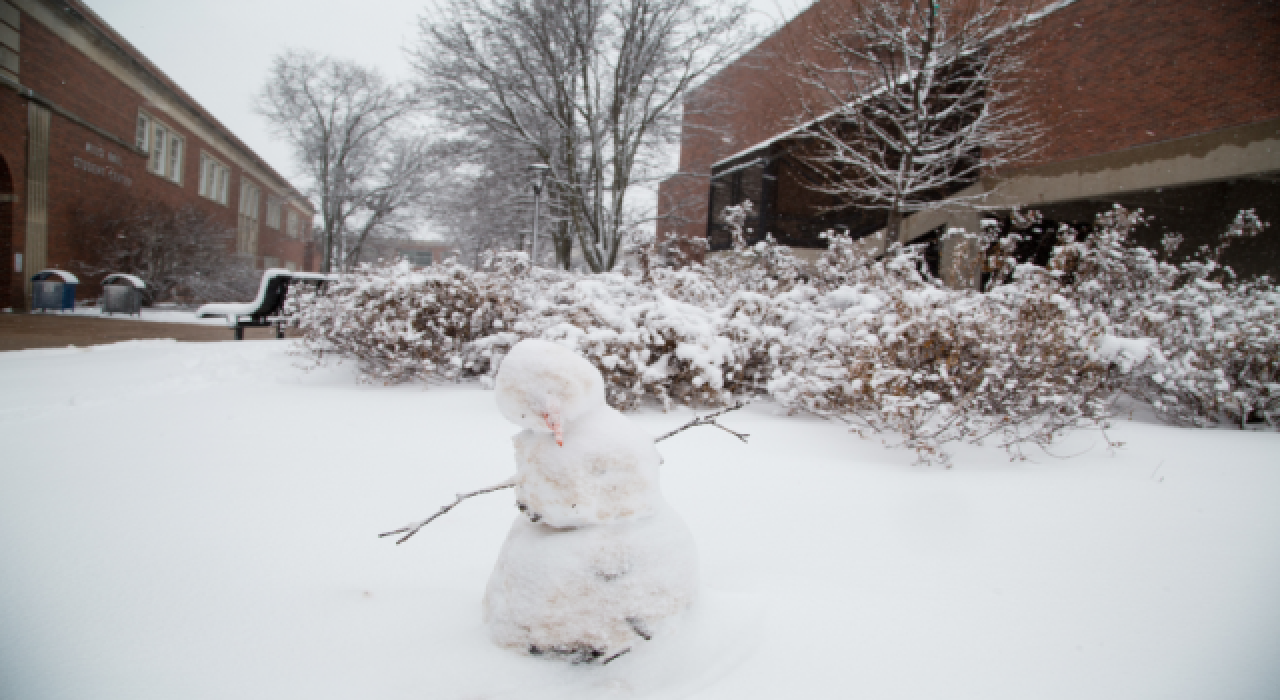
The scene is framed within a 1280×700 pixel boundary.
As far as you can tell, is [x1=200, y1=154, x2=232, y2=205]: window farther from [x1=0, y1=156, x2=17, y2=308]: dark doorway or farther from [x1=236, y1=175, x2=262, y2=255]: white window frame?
[x1=0, y1=156, x2=17, y2=308]: dark doorway

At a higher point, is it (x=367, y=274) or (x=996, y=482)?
(x=367, y=274)

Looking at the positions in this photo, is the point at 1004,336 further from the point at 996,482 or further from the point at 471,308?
the point at 471,308

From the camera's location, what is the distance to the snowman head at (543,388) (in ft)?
4.54

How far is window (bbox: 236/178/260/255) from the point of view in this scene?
89.4 ft

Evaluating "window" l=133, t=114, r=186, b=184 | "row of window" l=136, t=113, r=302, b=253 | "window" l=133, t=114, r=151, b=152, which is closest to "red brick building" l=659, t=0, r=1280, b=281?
"window" l=133, t=114, r=151, b=152

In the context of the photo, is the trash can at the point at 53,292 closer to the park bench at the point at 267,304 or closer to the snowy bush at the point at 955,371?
the park bench at the point at 267,304

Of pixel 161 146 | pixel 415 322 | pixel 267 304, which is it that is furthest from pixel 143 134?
pixel 415 322

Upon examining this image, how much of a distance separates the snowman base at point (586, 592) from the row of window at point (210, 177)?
22996 mm

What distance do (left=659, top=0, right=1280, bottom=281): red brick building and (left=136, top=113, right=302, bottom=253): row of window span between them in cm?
1742

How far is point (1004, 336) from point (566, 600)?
352cm

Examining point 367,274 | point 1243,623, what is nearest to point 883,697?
point 1243,623

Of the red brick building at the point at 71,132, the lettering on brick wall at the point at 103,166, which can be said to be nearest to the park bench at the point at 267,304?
the red brick building at the point at 71,132

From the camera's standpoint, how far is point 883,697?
4.66ft

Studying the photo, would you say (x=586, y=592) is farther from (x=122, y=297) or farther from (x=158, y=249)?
(x=158, y=249)
